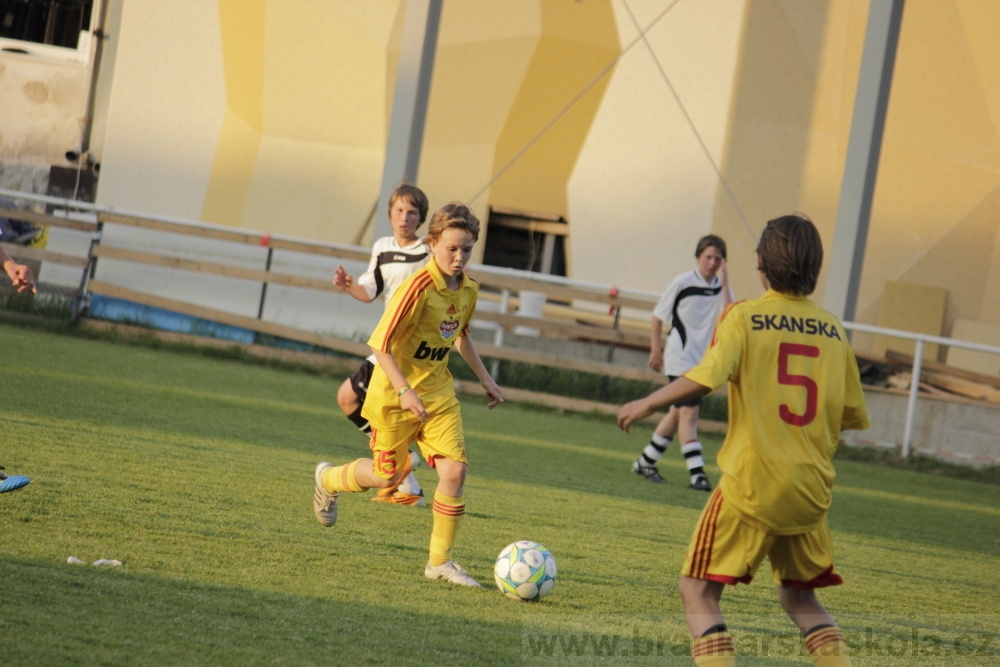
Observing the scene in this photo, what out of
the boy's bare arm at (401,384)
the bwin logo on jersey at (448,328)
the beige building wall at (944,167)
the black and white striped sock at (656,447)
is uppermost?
the beige building wall at (944,167)

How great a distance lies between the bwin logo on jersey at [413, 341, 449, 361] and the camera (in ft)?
16.3

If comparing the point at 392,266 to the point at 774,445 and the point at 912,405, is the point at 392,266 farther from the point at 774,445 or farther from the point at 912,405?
the point at 912,405

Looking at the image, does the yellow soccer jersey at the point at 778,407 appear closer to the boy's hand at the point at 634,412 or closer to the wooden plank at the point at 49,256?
the boy's hand at the point at 634,412

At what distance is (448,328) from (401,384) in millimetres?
441

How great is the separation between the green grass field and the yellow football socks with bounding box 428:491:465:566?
15 cm

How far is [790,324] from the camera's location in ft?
10.9

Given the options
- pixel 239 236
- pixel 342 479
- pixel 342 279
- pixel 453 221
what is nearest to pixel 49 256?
pixel 239 236

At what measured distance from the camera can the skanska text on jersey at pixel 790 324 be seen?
10.8ft

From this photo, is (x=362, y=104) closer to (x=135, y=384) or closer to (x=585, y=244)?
(x=585, y=244)

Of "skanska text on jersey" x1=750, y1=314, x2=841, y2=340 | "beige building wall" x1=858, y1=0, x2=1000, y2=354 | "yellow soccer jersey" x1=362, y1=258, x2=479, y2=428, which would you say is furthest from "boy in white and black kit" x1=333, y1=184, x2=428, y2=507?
"beige building wall" x1=858, y1=0, x2=1000, y2=354

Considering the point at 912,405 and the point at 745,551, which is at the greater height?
the point at 912,405

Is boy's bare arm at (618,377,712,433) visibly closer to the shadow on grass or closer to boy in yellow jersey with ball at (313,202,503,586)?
the shadow on grass

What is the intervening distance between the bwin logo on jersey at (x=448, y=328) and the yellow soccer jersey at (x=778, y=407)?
1847 mm

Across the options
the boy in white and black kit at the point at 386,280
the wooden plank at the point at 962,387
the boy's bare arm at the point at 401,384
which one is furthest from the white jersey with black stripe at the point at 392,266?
the wooden plank at the point at 962,387
